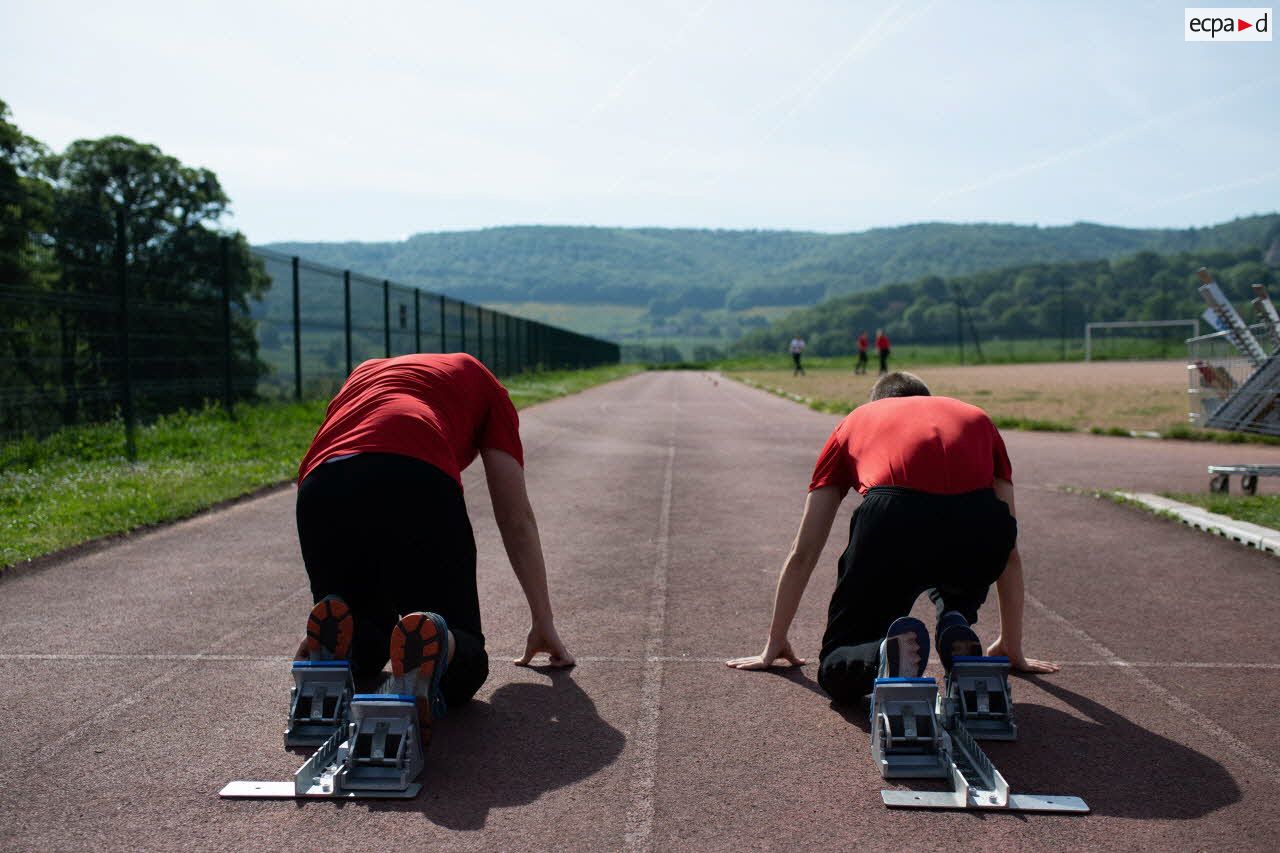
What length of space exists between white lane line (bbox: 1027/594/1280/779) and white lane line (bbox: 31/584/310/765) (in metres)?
4.04

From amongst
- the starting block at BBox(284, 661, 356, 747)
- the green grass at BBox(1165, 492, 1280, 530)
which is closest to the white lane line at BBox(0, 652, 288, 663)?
the starting block at BBox(284, 661, 356, 747)

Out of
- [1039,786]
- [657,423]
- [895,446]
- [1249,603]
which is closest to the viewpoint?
[1039,786]

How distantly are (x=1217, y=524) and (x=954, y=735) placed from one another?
5.38 metres

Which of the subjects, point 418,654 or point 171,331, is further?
point 171,331

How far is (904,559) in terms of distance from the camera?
3867mm

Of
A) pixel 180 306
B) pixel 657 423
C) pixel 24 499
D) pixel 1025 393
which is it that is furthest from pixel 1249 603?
pixel 1025 393

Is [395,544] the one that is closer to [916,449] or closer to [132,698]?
[132,698]

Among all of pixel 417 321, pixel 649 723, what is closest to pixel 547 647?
pixel 649 723

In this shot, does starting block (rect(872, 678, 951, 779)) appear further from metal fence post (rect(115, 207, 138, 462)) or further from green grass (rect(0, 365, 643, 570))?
metal fence post (rect(115, 207, 138, 462))

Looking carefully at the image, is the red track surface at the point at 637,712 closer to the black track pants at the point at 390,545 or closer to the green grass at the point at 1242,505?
the black track pants at the point at 390,545

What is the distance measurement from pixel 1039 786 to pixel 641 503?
6569 millimetres

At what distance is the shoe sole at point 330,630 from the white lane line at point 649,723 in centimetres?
106

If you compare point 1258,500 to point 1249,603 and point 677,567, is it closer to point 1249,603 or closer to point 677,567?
point 1249,603

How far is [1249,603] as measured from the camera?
6.07m
